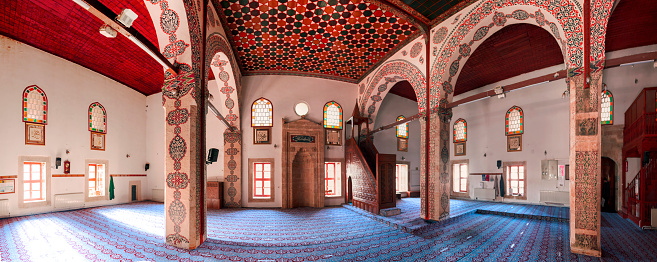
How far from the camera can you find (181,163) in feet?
13.7

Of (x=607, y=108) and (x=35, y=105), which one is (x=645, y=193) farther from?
(x=35, y=105)

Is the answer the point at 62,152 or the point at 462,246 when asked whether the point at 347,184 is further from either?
the point at 62,152

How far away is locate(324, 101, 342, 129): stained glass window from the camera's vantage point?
9.30 m

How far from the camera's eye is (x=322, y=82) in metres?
9.30

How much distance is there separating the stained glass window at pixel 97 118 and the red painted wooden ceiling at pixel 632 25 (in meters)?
13.4

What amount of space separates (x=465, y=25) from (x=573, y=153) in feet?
9.40

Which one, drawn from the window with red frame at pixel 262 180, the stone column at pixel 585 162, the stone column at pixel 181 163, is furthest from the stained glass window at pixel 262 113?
the stone column at pixel 585 162

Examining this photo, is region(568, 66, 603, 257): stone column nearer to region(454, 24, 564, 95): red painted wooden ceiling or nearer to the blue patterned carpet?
the blue patterned carpet

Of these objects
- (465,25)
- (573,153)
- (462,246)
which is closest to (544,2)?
(465,25)

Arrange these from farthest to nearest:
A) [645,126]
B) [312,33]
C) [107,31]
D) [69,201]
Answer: [69,201] < [312,33] < [645,126] < [107,31]

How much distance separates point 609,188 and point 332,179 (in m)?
7.89

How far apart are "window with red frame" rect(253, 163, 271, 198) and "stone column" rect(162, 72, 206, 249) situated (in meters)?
4.55

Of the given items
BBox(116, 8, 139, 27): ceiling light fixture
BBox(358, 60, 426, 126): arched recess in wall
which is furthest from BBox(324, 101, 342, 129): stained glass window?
BBox(116, 8, 139, 27): ceiling light fixture

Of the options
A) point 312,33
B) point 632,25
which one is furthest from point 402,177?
point 632,25
